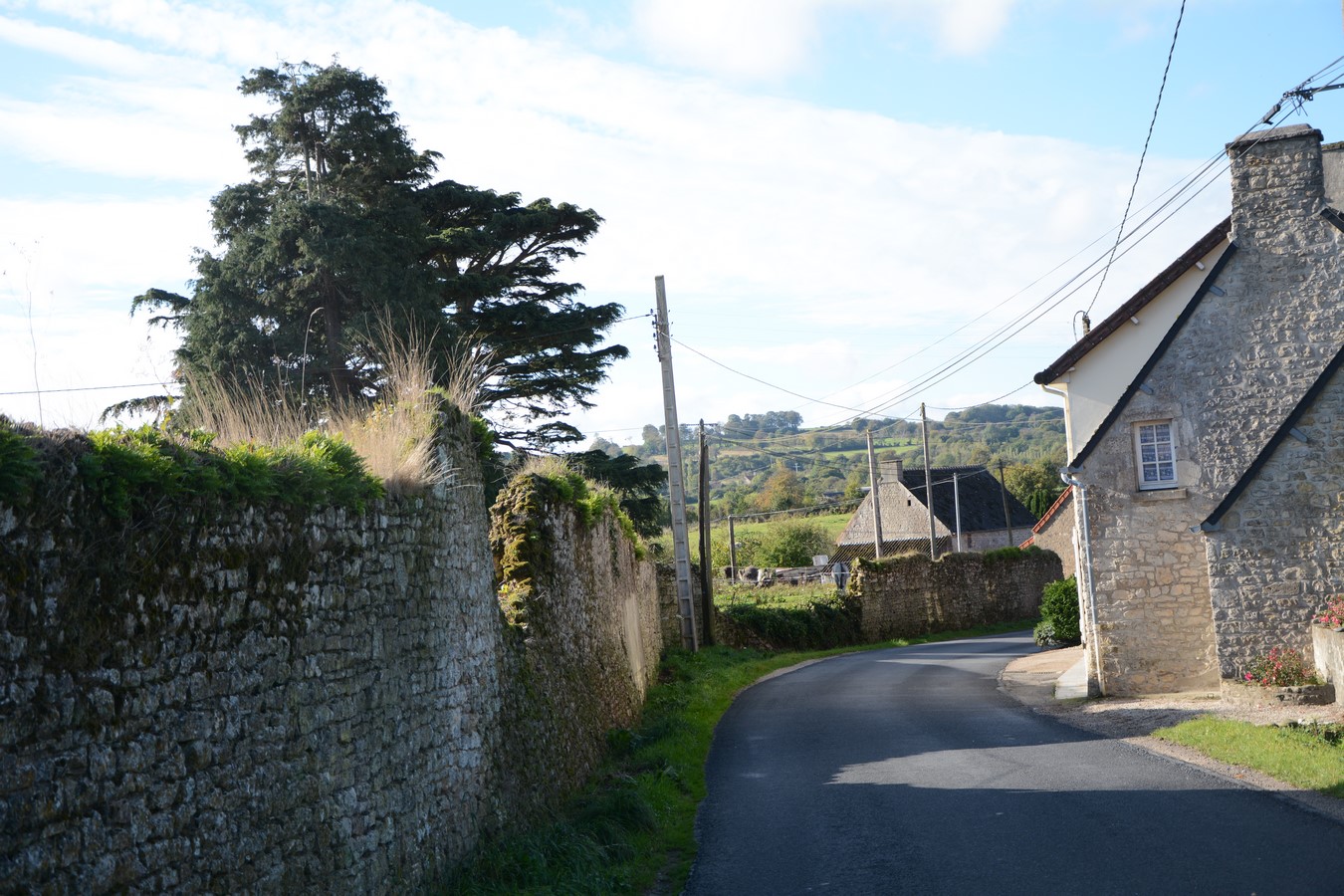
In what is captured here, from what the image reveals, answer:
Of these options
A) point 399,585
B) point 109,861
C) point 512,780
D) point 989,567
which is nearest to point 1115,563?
point 512,780

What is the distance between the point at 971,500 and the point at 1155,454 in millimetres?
47275

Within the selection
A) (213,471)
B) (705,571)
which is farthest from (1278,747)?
(705,571)

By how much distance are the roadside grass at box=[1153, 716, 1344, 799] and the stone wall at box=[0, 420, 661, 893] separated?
6.88 metres

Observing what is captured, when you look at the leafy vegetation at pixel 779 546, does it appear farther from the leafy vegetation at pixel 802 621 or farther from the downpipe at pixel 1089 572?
the downpipe at pixel 1089 572

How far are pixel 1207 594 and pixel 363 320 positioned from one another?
49.3 feet

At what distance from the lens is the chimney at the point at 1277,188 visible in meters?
16.2

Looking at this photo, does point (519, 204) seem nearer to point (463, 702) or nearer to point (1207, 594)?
point (1207, 594)

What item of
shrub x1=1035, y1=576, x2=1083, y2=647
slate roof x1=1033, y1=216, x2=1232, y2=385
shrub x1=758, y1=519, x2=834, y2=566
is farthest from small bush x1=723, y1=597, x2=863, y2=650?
shrub x1=758, y1=519, x2=834, y2=566

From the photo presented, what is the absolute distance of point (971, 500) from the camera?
63375mm

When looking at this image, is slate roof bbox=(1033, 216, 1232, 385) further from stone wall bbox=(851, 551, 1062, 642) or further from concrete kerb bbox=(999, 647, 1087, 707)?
stone wall bbox=(851, 551, 1062, 642)

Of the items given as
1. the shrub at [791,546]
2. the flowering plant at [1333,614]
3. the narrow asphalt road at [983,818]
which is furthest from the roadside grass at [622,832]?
the shrub at [791,546]

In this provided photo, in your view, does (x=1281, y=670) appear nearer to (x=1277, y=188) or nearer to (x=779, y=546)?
(x=1277, y=188)

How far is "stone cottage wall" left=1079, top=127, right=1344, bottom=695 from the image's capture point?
53.4 ft

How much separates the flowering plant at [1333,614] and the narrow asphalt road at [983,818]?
3.65 m
